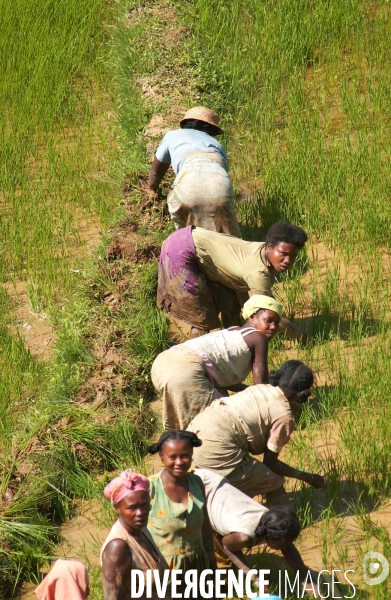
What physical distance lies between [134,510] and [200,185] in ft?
9.03

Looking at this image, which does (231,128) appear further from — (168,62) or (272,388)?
(272,388)

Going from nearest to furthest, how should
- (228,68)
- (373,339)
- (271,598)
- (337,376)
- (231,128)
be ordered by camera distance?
(271,598), (337,376), (373,339), (231,128), (228,68)

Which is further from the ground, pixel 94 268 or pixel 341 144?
pixel 341 144

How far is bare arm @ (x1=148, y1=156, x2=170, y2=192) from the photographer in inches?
255

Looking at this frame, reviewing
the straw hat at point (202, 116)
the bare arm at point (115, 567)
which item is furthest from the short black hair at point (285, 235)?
Answer: the bare arm at point (115, 567)

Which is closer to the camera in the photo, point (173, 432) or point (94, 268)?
point (173, 432)

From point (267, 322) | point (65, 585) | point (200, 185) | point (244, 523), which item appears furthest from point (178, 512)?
point (200, 185)

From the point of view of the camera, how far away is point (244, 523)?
3.79m

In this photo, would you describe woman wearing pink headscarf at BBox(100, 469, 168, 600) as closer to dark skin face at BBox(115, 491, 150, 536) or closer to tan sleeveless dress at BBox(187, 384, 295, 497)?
dark skin face at BBox(115, 491, 150, 536)

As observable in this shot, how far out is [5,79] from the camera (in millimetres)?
8977

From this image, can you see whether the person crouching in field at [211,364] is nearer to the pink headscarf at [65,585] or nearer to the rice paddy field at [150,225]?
the rice paddy field at [150,225]

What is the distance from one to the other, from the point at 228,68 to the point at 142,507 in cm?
590

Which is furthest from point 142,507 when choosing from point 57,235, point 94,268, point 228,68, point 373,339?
point 228,68

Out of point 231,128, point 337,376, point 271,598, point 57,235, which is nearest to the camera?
point 271,598
